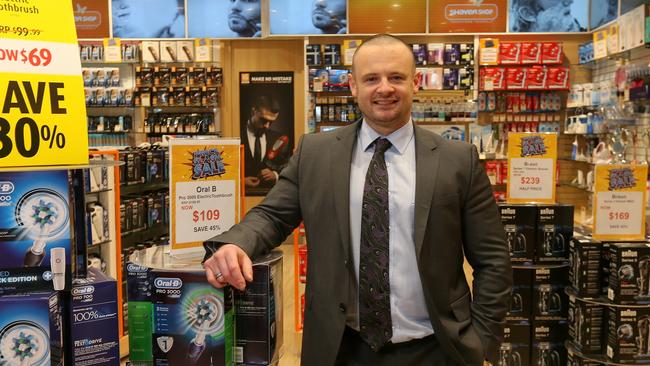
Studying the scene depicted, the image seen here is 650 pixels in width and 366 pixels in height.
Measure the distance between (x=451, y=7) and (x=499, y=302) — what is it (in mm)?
6763

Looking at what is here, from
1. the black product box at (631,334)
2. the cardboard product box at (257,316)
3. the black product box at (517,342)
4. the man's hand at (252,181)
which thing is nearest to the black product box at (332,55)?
the man's hand at (252,181)

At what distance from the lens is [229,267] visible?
1660mm

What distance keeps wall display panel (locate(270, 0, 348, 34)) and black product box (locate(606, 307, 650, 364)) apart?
5.60 metres

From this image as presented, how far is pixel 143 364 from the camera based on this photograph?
6.10ft

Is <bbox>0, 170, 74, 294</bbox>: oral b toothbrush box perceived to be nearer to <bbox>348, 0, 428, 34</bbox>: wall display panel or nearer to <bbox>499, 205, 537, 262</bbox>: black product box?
<bbox>499, 205, 537, 262</bbox>: black product box

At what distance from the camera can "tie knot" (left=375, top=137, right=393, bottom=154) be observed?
6.56ft

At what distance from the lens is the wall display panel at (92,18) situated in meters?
8.59

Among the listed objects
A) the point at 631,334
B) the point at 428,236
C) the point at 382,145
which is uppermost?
the point at 382,145

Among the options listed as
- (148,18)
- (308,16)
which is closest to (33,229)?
(308,16)

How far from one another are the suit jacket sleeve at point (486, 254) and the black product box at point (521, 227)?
2.02 metres

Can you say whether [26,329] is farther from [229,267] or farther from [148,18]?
[148,18]

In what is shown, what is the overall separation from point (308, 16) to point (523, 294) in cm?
544


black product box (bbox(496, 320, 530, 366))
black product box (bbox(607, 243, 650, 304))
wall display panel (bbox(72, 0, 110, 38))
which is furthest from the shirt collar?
wall display panel (bbox(72, 0, 110, 38))

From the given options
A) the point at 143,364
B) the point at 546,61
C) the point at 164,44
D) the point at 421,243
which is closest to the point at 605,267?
the point at 421,243
